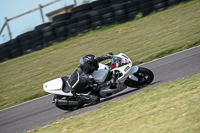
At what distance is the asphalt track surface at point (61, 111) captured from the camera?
697cm

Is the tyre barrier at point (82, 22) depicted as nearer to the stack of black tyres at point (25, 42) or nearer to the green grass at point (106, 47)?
the stack of black tyres at point (25, 42)

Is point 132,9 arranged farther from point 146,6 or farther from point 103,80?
point 103,80

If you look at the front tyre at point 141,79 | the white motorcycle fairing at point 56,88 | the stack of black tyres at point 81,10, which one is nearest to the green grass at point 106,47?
the stack of black tyres at point 81,10

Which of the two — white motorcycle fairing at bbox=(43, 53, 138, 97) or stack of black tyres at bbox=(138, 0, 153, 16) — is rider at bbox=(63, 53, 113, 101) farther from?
stack of black tyres at bbox=(138, 0, 153, 16)

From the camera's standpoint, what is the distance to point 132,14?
16984mm

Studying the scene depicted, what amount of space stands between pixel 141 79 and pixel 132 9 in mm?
10670

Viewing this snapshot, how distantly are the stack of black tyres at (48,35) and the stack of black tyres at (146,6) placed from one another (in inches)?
239

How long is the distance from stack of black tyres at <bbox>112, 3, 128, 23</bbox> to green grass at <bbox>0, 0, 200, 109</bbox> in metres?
0.44

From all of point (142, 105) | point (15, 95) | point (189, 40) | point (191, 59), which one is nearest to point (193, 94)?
point (142, 105)

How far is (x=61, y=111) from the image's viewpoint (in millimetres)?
7426

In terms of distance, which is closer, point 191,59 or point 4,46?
point 191,59

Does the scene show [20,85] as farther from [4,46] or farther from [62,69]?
[4,46]

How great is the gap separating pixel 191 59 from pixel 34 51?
1166 cm

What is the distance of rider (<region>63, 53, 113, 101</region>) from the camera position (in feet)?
21.9
